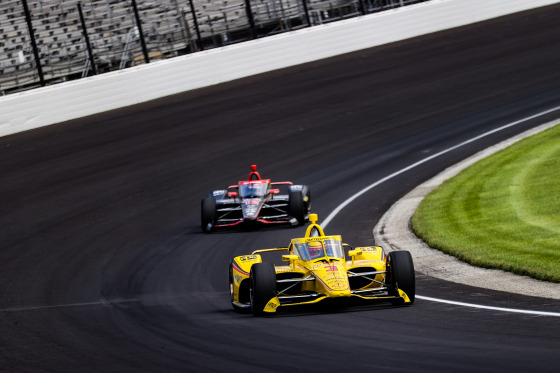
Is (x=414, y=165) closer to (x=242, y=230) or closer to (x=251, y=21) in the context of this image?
(x=242, y=230)

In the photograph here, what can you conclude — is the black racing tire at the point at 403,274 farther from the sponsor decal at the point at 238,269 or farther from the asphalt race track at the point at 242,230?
the sponsor decal at the point at 238,269

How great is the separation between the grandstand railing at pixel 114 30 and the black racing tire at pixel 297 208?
49.2ft

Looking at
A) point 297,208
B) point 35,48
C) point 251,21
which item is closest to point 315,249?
point 297,208

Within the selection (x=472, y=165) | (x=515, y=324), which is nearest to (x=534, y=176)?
(x=472, y=165)

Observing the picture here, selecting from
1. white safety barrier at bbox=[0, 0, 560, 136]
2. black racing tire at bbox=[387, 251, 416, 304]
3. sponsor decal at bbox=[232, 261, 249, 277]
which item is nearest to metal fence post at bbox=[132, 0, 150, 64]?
white safety barrier at bbox=[0, 0, 560, 136]

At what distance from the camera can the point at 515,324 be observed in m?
11.4

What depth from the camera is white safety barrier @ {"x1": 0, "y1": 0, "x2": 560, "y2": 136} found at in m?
32.4

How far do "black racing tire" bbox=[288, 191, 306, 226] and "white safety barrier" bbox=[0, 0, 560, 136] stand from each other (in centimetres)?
1329

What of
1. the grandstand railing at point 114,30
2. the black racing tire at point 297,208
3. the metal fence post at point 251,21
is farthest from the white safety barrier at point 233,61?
the black racing tire at point 297,208

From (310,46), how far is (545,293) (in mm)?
26051

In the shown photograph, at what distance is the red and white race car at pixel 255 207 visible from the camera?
71.0 feet

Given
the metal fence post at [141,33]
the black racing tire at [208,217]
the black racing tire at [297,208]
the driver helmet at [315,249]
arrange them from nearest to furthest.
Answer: the driver helmet at [315,249]
the black racing tire at [208,217]
the black racing tire at [297,208]
the metal fence post at [141,33]

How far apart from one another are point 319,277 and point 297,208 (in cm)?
837

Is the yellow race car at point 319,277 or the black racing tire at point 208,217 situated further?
the black racing tire at point 208,217
